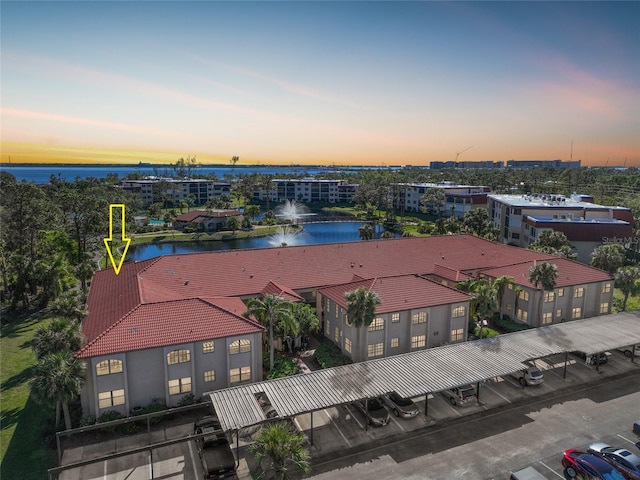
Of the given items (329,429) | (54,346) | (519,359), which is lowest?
(329,429)

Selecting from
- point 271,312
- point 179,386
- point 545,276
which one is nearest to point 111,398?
point 179,386

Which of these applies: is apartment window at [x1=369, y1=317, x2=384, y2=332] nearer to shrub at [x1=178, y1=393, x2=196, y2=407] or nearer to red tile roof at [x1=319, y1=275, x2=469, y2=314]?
red tile roof at [x1=319, y1=275, x2=469, y2=314]

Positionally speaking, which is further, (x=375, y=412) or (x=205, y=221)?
(x=205, y=221)

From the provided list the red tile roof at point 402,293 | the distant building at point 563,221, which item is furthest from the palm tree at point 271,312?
the distant building at point 563,221

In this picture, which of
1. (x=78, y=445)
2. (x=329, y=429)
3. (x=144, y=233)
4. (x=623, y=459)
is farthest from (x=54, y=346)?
(x=144, y=233)

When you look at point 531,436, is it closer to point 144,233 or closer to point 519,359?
point 519,359

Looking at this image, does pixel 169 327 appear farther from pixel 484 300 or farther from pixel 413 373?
pixel 484 300
